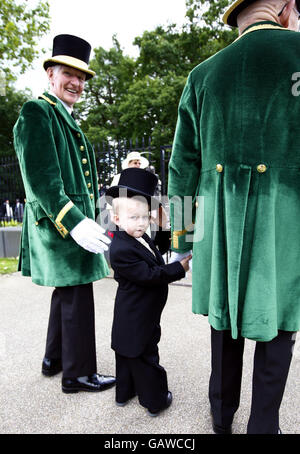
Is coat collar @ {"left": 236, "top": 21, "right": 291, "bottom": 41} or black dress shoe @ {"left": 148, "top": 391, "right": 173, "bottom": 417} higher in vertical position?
coat collar @ {"left": 236, "top": 21, "right": 291, "bottom": 41}

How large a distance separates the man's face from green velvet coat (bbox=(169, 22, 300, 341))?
0.93 metres

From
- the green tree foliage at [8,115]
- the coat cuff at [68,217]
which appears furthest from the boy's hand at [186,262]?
the green tree foliage at [8,115]

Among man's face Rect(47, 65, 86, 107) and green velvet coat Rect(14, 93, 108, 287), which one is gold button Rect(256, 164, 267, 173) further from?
man's face Rect(47, 65, 86, 107)

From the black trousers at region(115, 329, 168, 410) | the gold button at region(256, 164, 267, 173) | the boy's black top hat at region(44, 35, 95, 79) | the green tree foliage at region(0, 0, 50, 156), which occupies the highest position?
the green tree foliage at region(0, 0, 50, 156)

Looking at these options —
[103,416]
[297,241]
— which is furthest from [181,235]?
[103,416]

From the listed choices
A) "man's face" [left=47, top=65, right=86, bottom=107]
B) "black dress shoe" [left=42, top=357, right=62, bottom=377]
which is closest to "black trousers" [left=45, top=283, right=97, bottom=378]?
"black dress shoe" [left=42, top=357, right=62, bottom=377]

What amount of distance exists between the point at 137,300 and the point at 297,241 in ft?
2.92

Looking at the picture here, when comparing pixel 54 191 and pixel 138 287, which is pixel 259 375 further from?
pixel 54 191

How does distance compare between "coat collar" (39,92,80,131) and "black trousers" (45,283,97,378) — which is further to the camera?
"black trousers" (45,283,97,378)

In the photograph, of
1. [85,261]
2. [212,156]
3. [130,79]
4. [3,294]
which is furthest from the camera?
[130,79]

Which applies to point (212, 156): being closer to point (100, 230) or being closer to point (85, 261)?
point (100, 230)

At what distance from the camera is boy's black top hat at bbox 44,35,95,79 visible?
6.95 ft

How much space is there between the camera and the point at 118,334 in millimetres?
1934

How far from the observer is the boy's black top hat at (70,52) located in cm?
212
